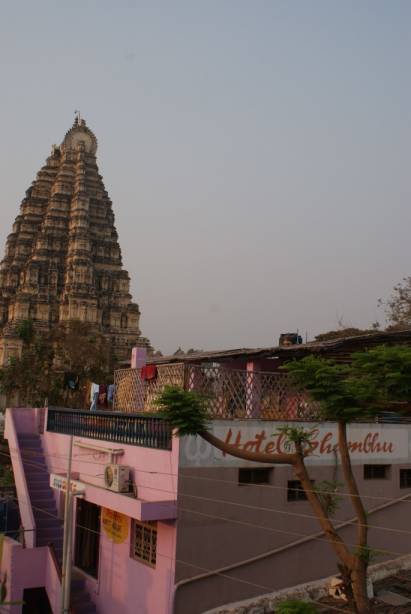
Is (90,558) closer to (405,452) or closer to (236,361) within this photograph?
(236,361)

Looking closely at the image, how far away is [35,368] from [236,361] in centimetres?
2732

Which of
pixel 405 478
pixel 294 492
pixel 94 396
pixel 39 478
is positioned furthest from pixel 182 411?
pixel 94 396

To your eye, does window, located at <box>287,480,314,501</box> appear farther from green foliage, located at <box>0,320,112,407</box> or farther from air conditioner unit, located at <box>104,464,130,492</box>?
green foliage, located at <box>0,320,112,407</box>

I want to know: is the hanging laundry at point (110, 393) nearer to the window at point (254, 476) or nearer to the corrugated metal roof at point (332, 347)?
the corrugated metal roof at point (332, 347)

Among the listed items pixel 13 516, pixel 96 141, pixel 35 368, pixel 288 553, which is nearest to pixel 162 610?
pixel 288 553

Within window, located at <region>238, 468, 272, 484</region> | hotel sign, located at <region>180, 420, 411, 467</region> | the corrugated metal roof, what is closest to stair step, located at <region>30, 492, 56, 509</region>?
the corrugated metal roof

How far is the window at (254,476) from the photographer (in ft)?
44.7

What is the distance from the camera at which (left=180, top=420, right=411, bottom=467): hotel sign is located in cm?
1286

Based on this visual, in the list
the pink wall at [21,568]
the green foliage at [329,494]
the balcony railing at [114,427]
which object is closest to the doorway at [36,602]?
the pink wall at [21,568]

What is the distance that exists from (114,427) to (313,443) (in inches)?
191

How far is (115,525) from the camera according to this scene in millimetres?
14633

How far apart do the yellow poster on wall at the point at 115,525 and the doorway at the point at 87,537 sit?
102 cm

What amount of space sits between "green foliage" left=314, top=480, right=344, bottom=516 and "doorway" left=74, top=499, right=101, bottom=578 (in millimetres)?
5955

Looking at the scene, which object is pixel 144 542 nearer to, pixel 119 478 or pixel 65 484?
pixel 119 478
